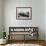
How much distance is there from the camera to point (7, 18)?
466 centimetres

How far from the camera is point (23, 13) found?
4.64 meters

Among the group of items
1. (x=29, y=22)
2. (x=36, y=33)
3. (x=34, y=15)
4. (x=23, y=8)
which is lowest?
(x=36, y=33)

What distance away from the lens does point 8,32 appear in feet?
15.2

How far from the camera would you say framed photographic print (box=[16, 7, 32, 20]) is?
4633mm

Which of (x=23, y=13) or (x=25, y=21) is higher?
(x=23, y=13)

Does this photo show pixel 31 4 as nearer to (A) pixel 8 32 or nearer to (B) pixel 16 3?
(B) pixel 16 3

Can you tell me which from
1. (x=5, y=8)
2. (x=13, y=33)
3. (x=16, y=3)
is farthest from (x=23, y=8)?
(x=13, y=33)

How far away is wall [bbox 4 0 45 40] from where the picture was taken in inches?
183

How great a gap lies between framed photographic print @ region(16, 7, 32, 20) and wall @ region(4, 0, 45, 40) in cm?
13

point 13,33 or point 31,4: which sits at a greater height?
point 31,4

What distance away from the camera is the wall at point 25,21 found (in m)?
4.65

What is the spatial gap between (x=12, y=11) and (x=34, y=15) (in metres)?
0.94

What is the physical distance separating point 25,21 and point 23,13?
35cm

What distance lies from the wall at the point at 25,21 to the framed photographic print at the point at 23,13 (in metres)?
0.13
